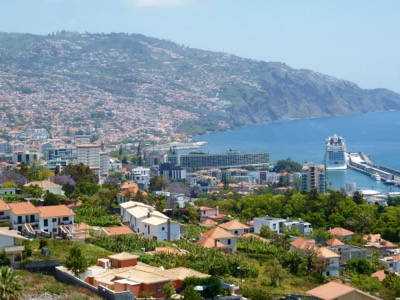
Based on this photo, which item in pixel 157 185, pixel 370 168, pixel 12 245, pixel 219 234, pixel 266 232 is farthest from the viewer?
pixel 370 168

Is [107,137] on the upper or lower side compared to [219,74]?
lower

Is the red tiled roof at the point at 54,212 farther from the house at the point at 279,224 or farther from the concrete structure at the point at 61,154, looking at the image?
the concrete structure at the point at 61,154

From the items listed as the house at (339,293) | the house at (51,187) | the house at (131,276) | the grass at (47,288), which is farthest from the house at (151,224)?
the house at (339,293)

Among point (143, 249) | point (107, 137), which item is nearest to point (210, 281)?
point (143, 249)

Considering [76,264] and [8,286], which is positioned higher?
→ [8,286]

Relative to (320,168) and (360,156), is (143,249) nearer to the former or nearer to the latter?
(320,168)

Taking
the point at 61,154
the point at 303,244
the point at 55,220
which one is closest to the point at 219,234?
the point at 303,244

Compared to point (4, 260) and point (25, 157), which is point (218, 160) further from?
point (4, 260)

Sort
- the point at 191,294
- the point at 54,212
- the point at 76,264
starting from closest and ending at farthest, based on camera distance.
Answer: the point at 191,294, the point at 76,264, the point at 54,212
